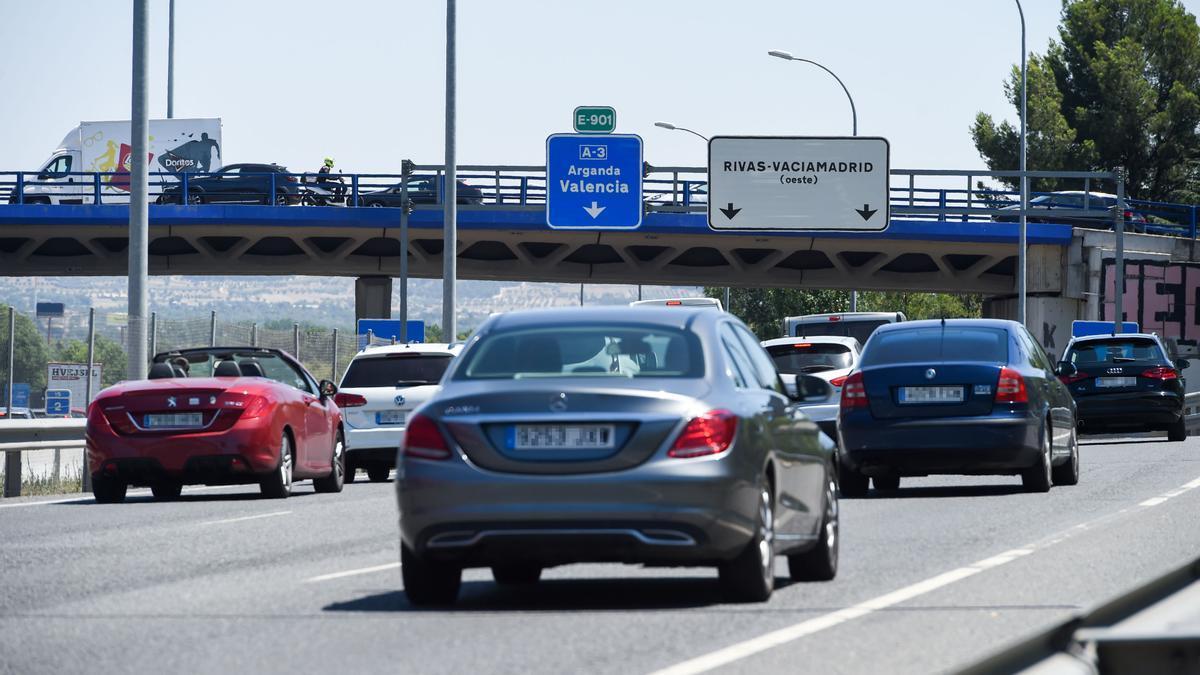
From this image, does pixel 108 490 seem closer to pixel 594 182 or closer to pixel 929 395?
pixel 929 395

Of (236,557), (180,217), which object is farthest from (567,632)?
(180,217)

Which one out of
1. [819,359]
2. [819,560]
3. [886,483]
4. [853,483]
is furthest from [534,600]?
[819,359]

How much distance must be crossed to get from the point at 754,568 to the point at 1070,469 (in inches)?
442

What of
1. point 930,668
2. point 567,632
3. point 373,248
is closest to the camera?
point 930,668

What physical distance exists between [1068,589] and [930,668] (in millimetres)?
3116

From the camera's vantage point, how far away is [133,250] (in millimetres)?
26000

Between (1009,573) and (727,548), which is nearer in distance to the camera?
(727,548)

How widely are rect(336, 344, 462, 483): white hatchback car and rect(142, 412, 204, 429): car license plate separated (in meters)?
5.19

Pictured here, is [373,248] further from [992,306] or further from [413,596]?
[413,596]

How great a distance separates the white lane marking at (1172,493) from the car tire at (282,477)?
24.9ft

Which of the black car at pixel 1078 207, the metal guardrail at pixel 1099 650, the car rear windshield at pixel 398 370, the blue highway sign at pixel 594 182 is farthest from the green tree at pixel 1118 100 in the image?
the metal guardrail at pixel 1099 650

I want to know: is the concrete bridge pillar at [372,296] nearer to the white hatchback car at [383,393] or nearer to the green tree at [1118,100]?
the white hatchback car at [383,393]

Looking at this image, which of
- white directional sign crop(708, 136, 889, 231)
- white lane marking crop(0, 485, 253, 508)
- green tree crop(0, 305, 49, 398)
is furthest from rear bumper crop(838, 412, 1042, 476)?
white directional sign crop(708, 136, 889, 231)

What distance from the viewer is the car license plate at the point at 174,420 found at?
18.9 meters
